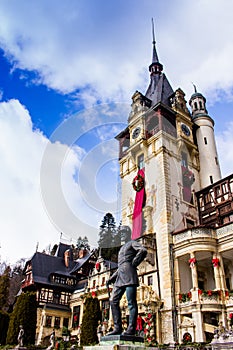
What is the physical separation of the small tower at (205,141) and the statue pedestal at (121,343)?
99.7 feet

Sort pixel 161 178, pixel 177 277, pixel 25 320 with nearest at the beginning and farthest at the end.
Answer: pixel 177 277 < pixel 25 320 < pixel 161 178

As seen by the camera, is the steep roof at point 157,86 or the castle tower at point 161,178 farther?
the steep roof at point 157,86

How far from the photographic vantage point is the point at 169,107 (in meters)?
40.6

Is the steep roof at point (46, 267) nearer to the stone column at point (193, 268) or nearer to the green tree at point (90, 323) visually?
the green tree at point (90, 323)

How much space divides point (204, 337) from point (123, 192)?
803 inches

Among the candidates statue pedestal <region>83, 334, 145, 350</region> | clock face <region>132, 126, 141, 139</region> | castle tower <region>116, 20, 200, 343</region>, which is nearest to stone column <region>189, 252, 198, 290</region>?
castle tower <region>116, 20, 200, 343</region>

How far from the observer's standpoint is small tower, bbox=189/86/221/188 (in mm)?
38528

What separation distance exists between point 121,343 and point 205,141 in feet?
115

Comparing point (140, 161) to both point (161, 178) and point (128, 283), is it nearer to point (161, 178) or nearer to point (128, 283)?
point (161, 178)

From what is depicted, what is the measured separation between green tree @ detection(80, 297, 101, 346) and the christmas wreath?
44.8 ft

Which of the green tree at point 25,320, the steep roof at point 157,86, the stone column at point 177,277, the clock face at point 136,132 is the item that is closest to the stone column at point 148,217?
the stone column at point 177,277

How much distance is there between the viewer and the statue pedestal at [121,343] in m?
8.76

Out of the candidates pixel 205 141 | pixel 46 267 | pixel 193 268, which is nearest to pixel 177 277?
pixel 193 268

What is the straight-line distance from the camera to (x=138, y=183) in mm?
37156
